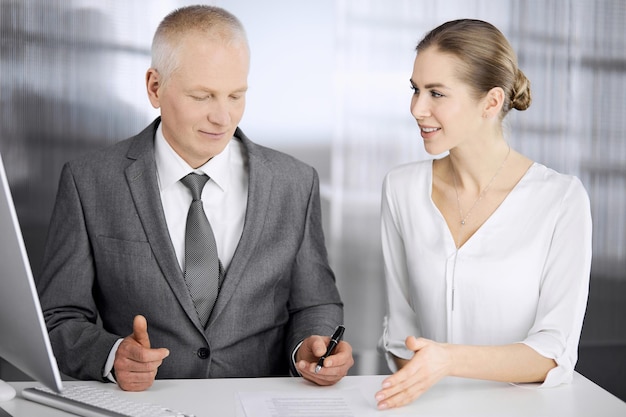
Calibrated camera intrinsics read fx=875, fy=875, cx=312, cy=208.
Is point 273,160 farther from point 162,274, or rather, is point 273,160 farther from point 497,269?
point 497,269

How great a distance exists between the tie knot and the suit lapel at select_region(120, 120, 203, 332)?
0.34ft

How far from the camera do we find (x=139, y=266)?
2.42 meters

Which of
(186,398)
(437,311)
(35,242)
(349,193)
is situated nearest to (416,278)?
(437,311)

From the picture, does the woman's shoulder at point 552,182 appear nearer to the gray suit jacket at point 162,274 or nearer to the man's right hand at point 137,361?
the gray suit jacket at point 162,274

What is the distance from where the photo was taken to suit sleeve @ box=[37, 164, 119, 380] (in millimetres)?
2326

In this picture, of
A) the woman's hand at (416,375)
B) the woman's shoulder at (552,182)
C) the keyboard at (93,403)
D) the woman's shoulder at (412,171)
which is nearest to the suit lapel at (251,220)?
the woman's shoulder at (412,171)

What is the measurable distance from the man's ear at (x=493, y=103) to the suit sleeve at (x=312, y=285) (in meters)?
0.57

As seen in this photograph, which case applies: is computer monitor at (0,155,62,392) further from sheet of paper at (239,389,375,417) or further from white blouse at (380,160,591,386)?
white blouse at (380,160,591,386)

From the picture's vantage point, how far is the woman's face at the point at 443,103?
2.55 meters

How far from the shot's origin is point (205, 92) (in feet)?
7.98

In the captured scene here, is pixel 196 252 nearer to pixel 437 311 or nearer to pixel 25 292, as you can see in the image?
pixel 437 311

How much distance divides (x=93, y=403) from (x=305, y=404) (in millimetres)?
457

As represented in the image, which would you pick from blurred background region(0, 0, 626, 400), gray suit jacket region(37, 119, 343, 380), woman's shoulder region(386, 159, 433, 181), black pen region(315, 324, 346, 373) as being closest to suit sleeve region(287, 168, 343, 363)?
gray suit jacket region(37, 119, 343, 380)

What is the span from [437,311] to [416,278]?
4.4 inches
